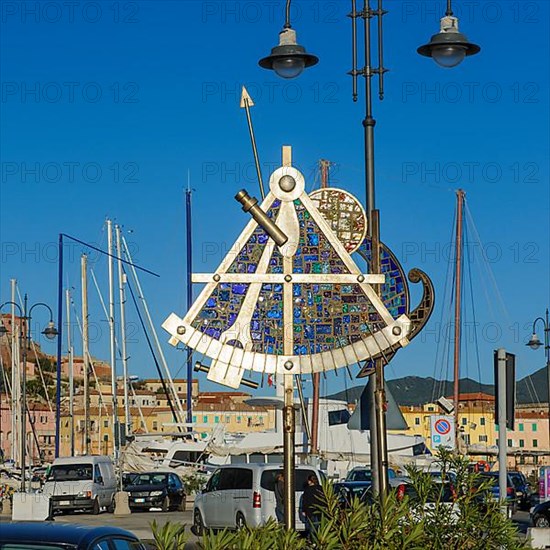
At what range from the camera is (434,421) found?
134 feet

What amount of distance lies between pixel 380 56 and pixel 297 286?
6235 mm

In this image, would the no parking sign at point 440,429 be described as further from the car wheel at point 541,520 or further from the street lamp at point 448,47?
the street lamp at point 448,47

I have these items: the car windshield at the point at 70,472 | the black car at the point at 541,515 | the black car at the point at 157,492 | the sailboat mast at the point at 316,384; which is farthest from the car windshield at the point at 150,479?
the black car at the point at 541,515

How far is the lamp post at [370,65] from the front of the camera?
519 inches

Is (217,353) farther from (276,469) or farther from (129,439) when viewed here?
(129,439)

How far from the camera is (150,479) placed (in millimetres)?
44625

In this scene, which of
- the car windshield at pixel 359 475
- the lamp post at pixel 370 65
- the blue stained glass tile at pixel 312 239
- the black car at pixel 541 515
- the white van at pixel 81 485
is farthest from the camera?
the white van at pixel 81 485

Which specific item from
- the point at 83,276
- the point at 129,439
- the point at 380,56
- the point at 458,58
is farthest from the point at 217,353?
the point at 83,276

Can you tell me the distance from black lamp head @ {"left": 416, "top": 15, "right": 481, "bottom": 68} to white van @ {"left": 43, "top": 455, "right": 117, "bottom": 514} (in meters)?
27.5

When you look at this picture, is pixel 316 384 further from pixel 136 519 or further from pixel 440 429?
pixel 136 519

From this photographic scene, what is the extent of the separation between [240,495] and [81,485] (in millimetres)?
14474

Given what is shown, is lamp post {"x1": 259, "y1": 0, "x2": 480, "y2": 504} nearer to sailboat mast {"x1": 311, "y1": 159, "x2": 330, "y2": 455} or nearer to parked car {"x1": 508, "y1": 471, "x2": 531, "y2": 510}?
sailboat mast {"x1": 311, "y1": 159, "x2": 330, "y2": 455}

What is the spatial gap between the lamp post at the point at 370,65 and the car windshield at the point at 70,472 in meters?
26.7

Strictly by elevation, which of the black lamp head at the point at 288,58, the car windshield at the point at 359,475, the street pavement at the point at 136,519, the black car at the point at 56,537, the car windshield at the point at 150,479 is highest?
the black lamp head at the point at 288,58
